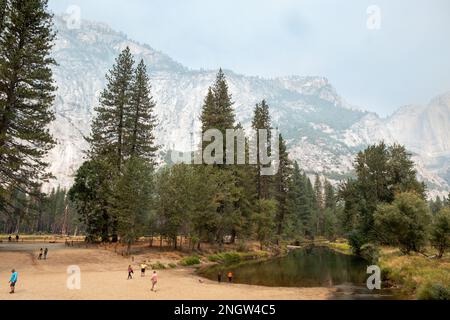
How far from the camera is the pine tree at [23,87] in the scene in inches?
1599

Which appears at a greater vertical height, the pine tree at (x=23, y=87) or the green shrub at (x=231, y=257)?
the pine tree at (x=23, y=87)

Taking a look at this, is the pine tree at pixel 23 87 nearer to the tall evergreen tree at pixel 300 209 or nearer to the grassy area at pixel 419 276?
the grassy area at pixel 419 276

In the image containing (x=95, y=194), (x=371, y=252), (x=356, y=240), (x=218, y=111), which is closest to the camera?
(x=95, y=194)

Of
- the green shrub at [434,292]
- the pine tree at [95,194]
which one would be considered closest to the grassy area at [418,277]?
the green shrub at [434,292]

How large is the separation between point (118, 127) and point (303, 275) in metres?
37.9

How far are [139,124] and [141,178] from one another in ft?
48.6

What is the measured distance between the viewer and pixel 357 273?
Result: 152ft

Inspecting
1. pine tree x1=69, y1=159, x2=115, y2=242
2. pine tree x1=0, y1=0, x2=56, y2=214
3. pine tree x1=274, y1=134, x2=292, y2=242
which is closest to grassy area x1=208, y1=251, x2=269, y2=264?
pine tree x1=69, y1=159, x2=115, y2=242

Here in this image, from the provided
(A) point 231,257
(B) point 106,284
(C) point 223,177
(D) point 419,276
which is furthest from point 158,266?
(D) point 419,276

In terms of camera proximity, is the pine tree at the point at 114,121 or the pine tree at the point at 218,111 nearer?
the pine tree at the point at 114,121

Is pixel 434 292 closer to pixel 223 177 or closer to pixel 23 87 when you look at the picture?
pixel 223 177

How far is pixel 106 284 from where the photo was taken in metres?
29.4

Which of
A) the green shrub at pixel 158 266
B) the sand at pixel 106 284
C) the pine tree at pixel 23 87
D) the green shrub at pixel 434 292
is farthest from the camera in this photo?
the green shrub at pixel 158 266

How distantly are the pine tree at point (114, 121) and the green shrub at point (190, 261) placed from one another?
62.9ft
